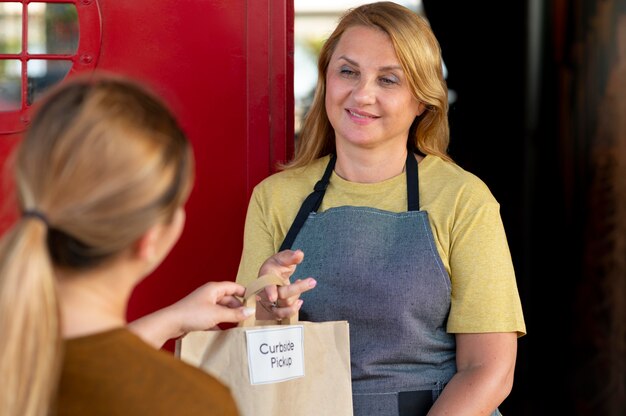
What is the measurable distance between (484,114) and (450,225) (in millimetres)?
3876

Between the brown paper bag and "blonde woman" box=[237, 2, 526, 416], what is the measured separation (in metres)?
0.07

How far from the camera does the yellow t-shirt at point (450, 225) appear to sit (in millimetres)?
1920

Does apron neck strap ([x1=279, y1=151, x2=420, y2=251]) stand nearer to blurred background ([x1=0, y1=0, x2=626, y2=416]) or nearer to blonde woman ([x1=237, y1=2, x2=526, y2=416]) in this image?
blonde woman ([x1=237, y1=2, x2=526, y2=416])

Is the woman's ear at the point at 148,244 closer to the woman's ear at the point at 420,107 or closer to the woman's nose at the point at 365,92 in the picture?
the woman's nose at the point at 365,92

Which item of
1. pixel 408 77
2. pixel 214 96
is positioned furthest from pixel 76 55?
pixel 408 77

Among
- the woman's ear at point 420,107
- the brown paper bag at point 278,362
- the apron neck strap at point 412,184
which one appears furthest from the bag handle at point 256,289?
the woman's ear at point 420,107

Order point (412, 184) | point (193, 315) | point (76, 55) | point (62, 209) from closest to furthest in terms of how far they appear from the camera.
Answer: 1. point (62, 209)
2. point (193, 315)
3. point (412, 184)
4. point (76, 55)

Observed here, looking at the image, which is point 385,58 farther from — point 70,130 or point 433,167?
point 70,130

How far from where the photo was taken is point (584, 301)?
14.0ft

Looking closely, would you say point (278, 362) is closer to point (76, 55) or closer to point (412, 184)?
point (412, 184)

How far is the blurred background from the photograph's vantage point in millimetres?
2203

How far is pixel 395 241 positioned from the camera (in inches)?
77.0

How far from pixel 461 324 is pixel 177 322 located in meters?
0.57

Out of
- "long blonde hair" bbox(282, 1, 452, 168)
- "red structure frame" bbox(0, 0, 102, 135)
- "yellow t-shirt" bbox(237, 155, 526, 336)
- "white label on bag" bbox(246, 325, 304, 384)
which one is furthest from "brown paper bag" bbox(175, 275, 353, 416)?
"red structure frame" bbox(0, 0, 102, 135)
